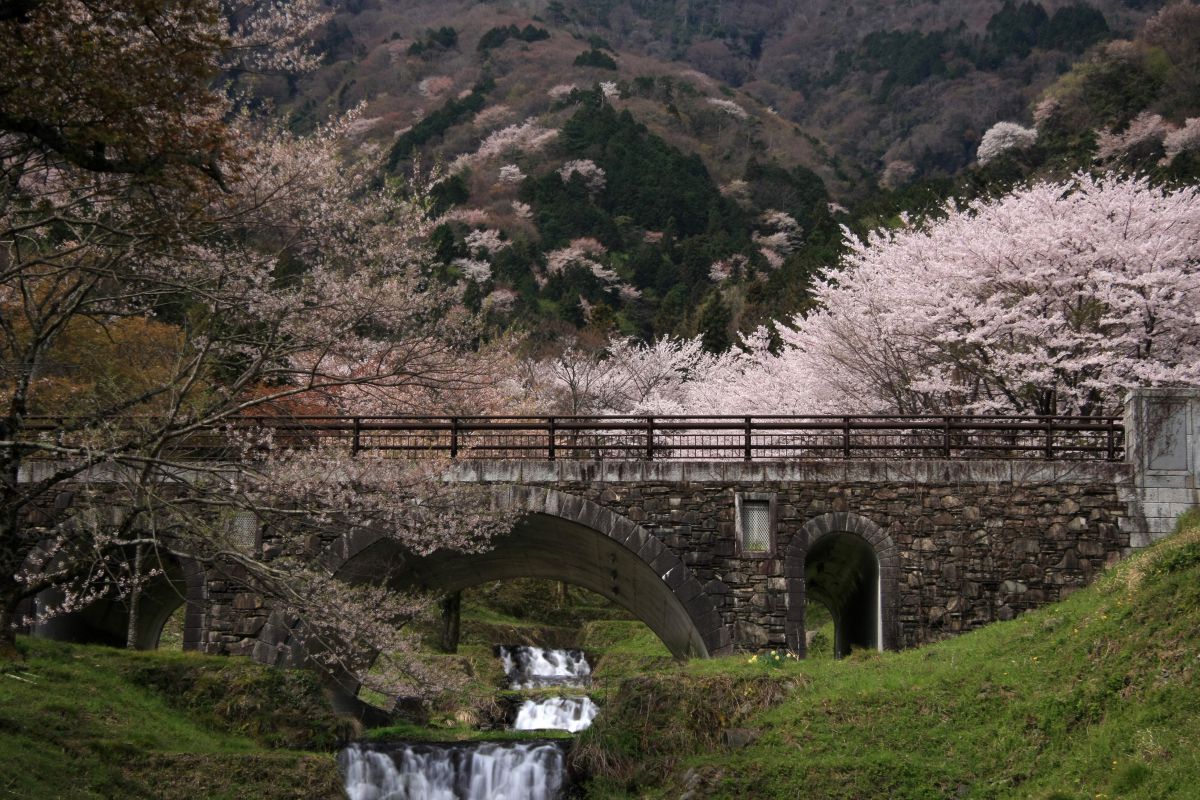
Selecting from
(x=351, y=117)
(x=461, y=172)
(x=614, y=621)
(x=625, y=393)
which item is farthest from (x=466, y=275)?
(x=351, y=117)

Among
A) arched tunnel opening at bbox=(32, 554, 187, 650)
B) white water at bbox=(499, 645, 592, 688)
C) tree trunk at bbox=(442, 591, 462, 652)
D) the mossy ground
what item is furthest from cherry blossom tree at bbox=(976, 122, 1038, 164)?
arched tunnel opening at bbox=(32, 554, 187, 650)

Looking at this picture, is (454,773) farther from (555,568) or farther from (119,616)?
(119,616)

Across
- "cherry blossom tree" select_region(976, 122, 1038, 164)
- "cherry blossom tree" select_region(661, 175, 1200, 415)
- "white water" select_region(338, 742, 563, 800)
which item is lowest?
"white water" select_region(338, 742, 563, 800)

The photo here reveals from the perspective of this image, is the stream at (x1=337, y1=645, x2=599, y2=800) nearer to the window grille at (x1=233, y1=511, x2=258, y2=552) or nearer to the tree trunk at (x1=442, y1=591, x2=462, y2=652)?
the window grille at (x1=233, y1=511, x2=258, y2=552)

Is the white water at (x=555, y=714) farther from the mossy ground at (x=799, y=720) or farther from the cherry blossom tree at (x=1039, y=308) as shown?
the cherry blossom tree at (x=1039, y=308)

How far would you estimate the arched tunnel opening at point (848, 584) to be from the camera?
21.4m

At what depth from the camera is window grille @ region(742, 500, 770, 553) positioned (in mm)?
20891

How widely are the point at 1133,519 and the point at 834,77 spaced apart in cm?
11695

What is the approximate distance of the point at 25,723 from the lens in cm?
1548

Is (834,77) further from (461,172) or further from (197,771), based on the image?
(197,771)

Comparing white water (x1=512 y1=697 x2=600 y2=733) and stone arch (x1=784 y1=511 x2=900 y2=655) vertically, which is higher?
stone arch (x1=784 y1=511 x2=900 y2=655)

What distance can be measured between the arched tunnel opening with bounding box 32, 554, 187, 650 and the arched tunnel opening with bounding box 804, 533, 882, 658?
1189 cm

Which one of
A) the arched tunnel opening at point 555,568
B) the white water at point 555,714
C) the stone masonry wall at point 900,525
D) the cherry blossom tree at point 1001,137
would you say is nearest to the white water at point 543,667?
the white water at point 555,714

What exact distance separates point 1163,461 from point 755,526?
7076mm
